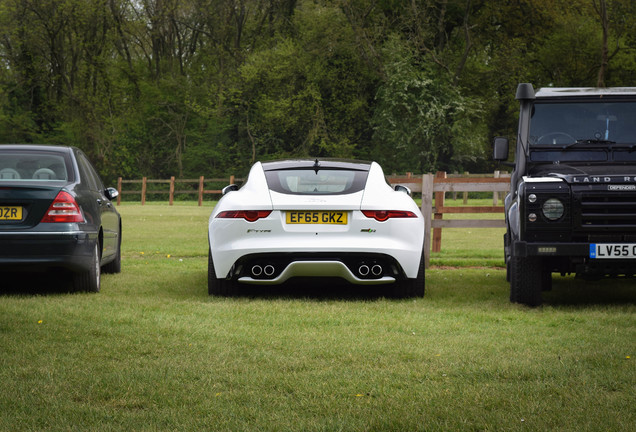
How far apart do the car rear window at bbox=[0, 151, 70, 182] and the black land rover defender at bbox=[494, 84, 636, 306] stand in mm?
4492

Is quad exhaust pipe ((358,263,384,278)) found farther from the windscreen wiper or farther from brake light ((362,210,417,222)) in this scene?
the windscreen wiper

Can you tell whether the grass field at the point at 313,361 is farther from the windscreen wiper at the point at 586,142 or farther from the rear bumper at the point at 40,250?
the windscreen wiper at the point at 586,142

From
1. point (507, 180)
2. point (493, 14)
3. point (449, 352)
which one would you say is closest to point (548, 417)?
point (449, 352)

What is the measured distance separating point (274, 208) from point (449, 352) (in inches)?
118

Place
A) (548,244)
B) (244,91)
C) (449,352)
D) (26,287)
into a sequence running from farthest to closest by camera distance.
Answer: (244,91)
(26,287)
(548,244)
(449,352)

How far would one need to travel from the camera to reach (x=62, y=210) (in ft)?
29.2

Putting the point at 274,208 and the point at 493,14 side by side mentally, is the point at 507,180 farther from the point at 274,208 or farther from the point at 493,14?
the point at 493,14

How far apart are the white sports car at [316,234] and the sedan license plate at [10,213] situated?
182 centimetres

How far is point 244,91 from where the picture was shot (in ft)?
187

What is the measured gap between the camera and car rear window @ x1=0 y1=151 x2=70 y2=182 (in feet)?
31.2

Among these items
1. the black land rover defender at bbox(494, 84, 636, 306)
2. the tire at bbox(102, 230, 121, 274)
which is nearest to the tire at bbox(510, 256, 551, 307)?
the black land rover defender at bbox(494, 84, 636, 306)

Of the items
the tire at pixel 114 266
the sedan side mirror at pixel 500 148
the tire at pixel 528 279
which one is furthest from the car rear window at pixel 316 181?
the tire at pixel 114 266

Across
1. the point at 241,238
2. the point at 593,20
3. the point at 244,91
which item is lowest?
the point at 241,238

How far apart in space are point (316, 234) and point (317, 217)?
0.52 feet
